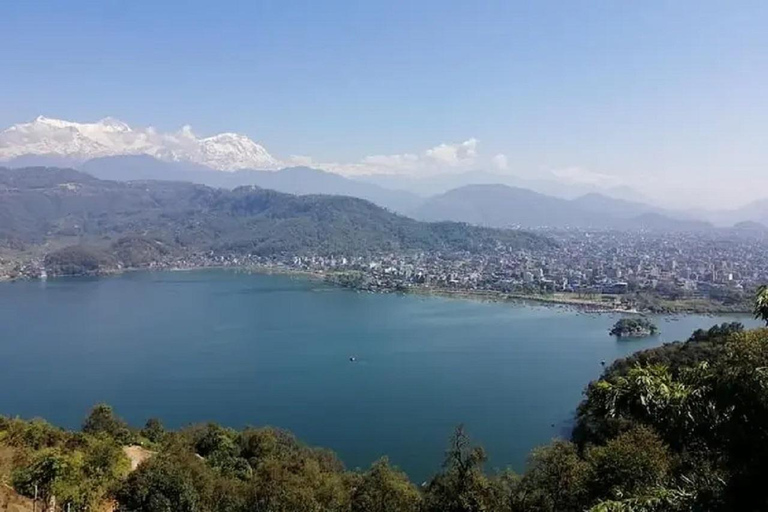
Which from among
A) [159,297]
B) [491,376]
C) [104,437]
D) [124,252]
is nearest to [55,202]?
[124,252]

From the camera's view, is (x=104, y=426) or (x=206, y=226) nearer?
(x=104, y=426)

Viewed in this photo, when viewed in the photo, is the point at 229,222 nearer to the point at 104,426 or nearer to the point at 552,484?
the point at 104,426

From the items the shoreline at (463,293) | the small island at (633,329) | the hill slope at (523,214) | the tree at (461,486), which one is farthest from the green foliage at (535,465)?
the hill slope at (523,214)

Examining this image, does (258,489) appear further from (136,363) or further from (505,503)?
(136,363)

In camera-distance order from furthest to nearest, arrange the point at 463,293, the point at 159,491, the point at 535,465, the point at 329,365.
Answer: the point at 463,293
the point at 329,365
the point at 159,491
the point at 535,465

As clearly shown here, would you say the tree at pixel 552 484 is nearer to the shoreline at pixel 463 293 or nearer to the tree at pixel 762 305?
the tree at pixel 762 305

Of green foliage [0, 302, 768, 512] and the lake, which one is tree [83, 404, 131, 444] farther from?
the lake

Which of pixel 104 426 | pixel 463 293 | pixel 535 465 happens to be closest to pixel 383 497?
pixel 535 465
